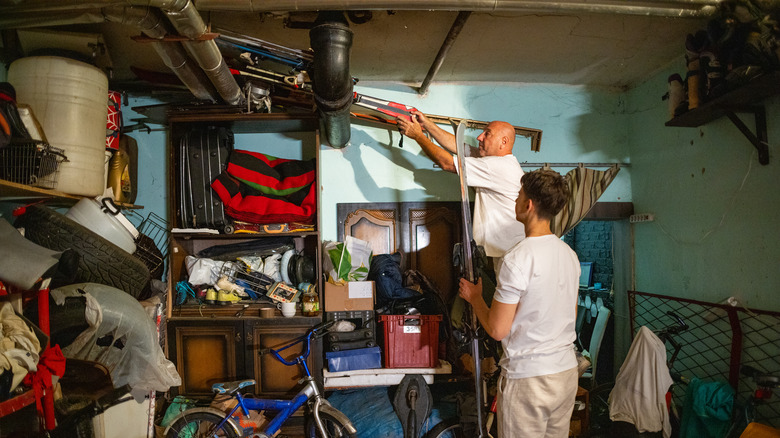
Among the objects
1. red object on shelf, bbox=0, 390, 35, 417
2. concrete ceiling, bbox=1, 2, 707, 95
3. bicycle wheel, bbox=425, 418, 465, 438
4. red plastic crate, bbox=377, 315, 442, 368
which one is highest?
concrete ceiling, bbox=1, 2, 707, 95

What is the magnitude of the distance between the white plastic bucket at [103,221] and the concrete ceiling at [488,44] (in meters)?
1.16

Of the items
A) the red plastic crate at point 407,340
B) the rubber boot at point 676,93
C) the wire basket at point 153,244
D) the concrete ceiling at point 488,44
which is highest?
the concrete ceiling at point 488,44

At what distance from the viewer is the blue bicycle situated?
267 centimetres

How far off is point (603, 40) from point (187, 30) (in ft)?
8.95

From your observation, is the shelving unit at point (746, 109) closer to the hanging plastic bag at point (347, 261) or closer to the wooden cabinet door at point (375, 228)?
the wooden cabinet door at point (375, 228)

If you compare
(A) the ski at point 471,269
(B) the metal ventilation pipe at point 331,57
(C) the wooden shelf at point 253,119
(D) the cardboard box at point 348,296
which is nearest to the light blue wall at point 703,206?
(A) the ski at point 471,269

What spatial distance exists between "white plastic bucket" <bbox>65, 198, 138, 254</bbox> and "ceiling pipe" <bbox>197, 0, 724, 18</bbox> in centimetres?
161

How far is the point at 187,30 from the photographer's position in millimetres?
1907

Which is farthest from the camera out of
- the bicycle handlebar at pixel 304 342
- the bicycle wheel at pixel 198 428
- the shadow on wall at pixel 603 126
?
the shadow on wall at pixel 603 126

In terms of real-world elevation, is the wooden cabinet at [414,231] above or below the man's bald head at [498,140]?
below

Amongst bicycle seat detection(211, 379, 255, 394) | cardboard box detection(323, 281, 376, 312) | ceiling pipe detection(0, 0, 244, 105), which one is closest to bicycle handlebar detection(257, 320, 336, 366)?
cardboard box detection(323, 281, 376, 312)

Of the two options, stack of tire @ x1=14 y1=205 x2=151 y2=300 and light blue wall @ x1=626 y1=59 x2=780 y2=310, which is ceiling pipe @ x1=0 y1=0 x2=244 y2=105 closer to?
stack of tire @ x1=14 y1=205 x2=151 y2=300

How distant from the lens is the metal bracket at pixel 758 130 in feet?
8.02

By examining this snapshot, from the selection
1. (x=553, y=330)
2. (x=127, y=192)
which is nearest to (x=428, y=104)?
(x=553, y=330)
